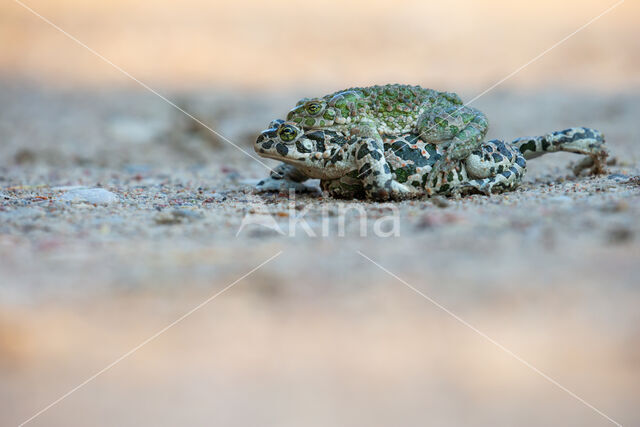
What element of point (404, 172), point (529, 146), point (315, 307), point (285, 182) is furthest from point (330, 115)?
point (315, 307)

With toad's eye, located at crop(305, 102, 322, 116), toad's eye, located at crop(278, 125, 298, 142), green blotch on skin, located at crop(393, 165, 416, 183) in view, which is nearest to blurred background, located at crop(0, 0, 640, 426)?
green blotch on skin, located at crop(393, 165, 416, 183)

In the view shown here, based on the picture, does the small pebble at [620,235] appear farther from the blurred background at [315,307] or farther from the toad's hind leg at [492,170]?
the toad's hind leg at [492,170]

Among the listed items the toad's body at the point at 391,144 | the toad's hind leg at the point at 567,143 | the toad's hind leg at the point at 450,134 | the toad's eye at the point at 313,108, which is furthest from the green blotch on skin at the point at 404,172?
the toad's hind leg at the point at 567,143

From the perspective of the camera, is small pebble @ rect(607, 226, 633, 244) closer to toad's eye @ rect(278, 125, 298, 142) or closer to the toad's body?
the toad's body

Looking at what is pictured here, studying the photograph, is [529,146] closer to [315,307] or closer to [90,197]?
[315,307]

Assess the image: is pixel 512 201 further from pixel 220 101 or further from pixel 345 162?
pixel 220 101
